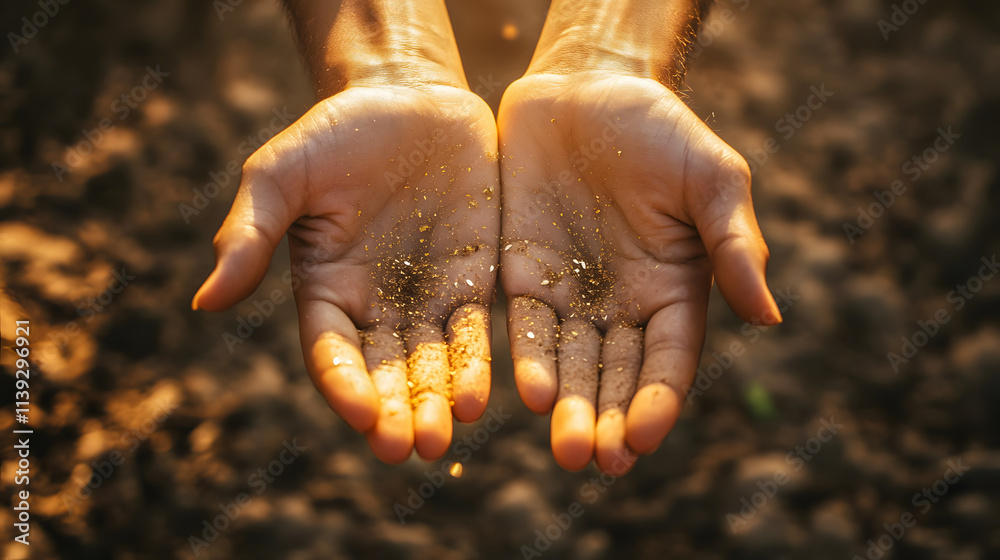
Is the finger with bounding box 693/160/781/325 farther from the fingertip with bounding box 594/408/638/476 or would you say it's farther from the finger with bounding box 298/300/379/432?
the finger with bounding box 298/300/379/432

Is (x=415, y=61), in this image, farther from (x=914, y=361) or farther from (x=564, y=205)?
(x=914, y=361)

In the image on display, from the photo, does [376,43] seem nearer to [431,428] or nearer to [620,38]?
[620,38]

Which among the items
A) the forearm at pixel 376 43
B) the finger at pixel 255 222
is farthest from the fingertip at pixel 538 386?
the forearm at pixel 376 43

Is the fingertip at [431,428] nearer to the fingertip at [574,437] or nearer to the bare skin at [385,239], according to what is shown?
the bare skin at [385,239]

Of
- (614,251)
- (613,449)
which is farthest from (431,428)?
(614,251)

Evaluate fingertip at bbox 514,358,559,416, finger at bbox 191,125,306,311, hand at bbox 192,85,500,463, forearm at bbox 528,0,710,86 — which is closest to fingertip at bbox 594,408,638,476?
fingertip at bbox 514,358,559,416

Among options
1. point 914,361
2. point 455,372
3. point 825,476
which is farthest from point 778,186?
point 455,372
